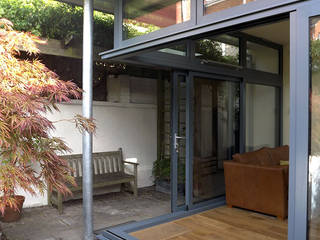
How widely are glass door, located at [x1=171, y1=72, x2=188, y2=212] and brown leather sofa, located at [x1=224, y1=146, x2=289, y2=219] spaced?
665mm

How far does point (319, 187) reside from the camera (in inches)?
68.2

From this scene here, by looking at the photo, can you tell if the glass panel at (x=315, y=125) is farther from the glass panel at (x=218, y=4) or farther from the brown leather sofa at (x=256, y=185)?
the brown leather sofa at (x=256, y=185)

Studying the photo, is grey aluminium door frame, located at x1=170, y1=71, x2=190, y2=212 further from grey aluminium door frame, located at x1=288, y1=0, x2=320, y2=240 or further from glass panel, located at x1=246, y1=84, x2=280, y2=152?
grey aluminium door frame, located at x1=288, y1=0, x2=320, y2=240

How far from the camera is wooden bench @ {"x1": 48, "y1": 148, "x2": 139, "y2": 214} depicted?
4.64 m

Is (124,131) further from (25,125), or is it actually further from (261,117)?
(25,125)

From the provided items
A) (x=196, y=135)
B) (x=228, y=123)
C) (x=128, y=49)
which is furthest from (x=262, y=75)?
(x=128, y=49)

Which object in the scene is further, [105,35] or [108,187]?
[108,187]

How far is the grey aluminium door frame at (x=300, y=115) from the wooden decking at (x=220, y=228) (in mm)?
1779

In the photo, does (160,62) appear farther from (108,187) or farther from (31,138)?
(108,187)

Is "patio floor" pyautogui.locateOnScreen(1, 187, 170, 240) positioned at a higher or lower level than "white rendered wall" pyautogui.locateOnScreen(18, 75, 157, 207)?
lower

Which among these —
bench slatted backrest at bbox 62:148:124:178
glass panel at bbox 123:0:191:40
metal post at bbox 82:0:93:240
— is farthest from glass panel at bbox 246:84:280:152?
metal post at bbox 82:0:93:240

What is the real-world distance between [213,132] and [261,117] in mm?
1414

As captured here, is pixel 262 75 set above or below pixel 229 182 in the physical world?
above

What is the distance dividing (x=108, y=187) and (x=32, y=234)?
1.91m
